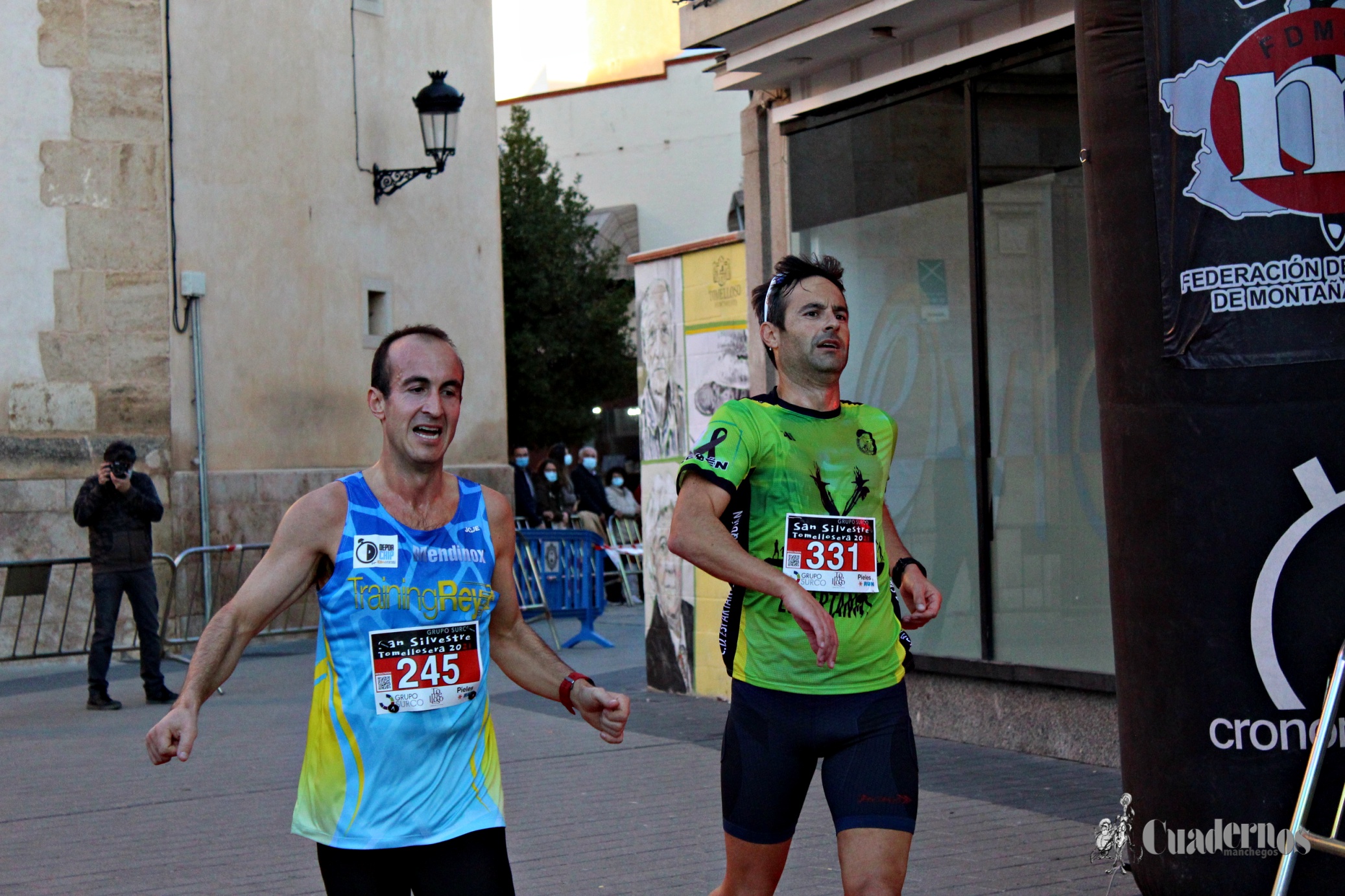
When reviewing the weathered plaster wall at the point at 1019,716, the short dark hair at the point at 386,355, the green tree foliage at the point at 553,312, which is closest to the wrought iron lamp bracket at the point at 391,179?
the weathered plaster wall at the point at 1019,716

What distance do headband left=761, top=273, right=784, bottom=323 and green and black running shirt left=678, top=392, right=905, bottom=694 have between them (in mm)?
275

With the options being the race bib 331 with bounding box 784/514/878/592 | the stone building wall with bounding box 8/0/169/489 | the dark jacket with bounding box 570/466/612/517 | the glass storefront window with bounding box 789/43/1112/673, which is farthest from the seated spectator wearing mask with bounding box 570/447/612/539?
the race bib 331 with bounding box 784/514/878/592

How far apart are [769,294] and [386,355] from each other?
4.44 ft

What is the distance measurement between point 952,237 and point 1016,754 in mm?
3032

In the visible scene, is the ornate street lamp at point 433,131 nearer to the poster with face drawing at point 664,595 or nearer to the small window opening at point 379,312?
the small window opening at point 379,312

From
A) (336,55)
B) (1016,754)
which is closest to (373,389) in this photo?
(1016,754)

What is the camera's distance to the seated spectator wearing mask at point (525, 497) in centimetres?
2122

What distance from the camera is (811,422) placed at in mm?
4516

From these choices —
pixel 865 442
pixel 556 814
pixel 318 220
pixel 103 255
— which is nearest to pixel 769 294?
pixel 865 442

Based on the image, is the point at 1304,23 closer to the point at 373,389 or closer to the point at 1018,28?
the point at 373,389

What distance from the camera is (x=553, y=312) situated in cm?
3266

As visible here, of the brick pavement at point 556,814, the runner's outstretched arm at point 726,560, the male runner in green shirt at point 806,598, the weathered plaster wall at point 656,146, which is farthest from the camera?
the weathered plaster wall at point 656,146

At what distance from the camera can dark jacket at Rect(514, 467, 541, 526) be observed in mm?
21219

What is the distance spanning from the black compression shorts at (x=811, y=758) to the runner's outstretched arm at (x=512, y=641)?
493mm
